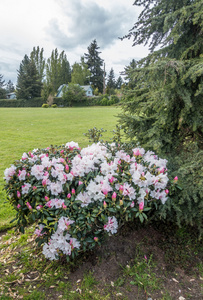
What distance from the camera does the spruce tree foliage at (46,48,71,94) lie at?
4209cm

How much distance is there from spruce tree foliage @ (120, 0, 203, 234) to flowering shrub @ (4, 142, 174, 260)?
345 millimetres

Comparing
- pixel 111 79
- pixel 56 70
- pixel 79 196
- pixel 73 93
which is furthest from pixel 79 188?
pixel 111 79

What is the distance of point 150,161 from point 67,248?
1.13 meters

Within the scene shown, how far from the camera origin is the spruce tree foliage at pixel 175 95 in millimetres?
1855

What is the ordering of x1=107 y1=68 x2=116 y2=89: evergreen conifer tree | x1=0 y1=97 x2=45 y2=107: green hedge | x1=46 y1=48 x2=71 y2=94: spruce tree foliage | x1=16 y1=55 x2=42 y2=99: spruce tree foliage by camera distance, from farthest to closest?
1. x1=107 y1=68 x2=116 y2=89: evergreen conifer tree
2. x1=46 y1=48 x2=71 y2=94: spruce tree foliage
3. x1=16 y1=55 x2=42 y2=99: spruce tree foliage
4. x1=0 y1=97 x2=45 y2=107: green hedge

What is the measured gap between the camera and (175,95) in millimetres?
2082

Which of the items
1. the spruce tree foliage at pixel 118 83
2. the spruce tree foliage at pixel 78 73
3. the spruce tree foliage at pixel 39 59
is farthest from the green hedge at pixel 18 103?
the spruce tree foliage at pixel 118 83

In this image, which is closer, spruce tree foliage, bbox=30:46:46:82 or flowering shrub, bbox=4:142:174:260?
flowering shrub, bbox=4:142:174:260

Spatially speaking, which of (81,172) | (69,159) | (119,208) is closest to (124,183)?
(119,208)

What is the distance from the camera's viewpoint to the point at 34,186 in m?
1.57

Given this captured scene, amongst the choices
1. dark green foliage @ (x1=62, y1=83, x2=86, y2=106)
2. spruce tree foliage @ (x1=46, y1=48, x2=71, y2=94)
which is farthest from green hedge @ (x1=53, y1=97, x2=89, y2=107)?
spruce tree foliage @ (x1=46, y1=48, x2=71, y2=94)

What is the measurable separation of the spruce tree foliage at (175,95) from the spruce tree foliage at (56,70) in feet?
140

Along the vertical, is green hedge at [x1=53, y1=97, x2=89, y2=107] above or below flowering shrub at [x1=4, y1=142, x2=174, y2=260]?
above

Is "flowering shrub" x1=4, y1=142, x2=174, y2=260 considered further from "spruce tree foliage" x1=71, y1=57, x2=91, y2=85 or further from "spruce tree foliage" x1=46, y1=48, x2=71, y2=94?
"spruce tree foliage" x1=46, y1=48, x2=71, y2=94
